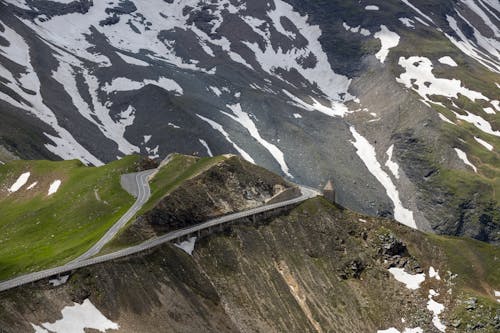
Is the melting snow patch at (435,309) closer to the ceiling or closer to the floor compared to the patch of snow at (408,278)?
closer to the ceiling

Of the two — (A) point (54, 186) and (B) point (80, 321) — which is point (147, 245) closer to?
(B) point (80, 321)

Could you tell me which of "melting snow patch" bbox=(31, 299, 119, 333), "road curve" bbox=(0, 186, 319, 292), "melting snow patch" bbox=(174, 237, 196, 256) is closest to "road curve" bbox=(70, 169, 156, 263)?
"road curve" bbox=(0, 186, 319, 292)

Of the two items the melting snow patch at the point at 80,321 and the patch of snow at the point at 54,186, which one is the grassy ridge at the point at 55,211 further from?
the melting snow patch at the point at 80,321

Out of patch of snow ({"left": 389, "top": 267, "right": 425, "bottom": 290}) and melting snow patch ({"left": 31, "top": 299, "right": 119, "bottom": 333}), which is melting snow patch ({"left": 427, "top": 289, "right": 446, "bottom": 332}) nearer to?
patch of snow ({"left": 389, "top": 267, "right": 425, "bottom": 290})

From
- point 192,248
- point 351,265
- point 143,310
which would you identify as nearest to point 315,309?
point 351,265

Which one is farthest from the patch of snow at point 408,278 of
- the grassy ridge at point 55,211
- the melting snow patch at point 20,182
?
the melting snow patch at point 20,182

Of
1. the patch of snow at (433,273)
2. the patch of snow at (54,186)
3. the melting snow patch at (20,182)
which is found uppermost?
the patch of snow at (433,273)
